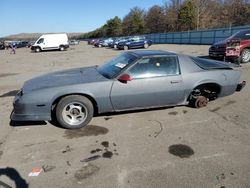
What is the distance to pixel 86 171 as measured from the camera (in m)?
3.31

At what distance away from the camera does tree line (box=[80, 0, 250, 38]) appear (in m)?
50.5

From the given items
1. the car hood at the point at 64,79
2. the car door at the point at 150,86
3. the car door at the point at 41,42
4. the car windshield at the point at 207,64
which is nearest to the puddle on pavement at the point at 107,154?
the car door at the point at 150,86

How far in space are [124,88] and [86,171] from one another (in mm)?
1932

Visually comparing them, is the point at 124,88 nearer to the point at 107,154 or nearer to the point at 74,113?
the point at 74,113

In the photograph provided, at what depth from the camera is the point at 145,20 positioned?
7544 centimetres

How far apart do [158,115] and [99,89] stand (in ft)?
4.68

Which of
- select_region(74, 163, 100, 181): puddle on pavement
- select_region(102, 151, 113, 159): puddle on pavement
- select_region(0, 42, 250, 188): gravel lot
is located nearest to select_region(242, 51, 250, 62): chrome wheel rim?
select_region(0, 42, 250, 188): gravel lot

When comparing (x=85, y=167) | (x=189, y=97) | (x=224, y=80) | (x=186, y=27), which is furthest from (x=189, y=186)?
(x=186, y=27)

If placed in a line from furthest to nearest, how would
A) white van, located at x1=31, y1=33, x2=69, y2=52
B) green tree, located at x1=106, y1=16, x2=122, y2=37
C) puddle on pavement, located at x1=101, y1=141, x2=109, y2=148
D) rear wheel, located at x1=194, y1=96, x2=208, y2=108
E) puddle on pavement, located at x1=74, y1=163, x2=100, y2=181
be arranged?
green tree, located at x1=106, y1=16, x2=122, y2=37, white van, located at x1=31, y1=33, x2=69, y2=52, rear wheel, located at x1=194, y1=96, x2=208, y2=108, puddle on pavement, located at x1=101, y1=141, x2=109, y2=148, puddle on pavement, located at x1=74, y1=163, x2=100, y2=181

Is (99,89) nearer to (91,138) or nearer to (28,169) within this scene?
(91,138)

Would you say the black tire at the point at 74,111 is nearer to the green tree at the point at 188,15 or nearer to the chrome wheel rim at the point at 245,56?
the chrome wheel rim at the point at 245,56

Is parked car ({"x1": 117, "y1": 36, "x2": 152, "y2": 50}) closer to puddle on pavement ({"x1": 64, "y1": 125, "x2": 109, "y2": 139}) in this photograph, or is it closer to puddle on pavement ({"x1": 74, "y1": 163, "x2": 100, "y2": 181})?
puddle on pavement ({"x1": 64, "y1": 125, "x2": 109, "y2": 139})

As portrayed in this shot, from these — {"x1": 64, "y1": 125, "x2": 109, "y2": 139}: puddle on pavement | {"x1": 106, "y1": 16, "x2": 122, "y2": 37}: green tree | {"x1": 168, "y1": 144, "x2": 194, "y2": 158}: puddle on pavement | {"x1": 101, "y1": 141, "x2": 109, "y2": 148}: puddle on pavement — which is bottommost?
{"x1": 168, "y1": 144, "x2": 194, "y2": 158}: puddle on pavement

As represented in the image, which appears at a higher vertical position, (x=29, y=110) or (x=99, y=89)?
(x=99, y=89)
